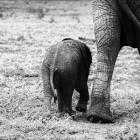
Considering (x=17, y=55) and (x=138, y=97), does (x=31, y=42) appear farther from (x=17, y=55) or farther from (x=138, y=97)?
(x=138, y=97)

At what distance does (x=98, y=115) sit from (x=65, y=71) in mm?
533

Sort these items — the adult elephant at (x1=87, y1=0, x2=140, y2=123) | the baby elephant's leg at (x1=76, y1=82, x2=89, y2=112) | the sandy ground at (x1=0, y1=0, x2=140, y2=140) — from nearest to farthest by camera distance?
the sandy ground at (x1=0, y1=0, x2=140, y2=140) → the adult elephant at (x1=87, y1=0, x2=140, y2=123) → the baby elephant's leg at (x1=76, y1=82, x2=89, y2=112)

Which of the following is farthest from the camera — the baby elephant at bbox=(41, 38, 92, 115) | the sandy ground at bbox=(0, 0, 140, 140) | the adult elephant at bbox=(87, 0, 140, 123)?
the adult elephant at bbox=(87, 0, 140, 123)

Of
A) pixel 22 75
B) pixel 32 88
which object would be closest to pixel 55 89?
pixel 32 88

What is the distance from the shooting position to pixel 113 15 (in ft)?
17.7

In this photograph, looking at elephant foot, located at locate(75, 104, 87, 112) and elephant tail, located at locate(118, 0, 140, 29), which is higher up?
A: elephant tail, located at locate(118, 0, 140, 29)

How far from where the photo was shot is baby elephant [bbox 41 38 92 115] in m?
5.19

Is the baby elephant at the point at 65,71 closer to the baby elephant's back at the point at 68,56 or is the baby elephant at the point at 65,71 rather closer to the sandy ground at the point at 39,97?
the baby elephant's back at the point at 68,56

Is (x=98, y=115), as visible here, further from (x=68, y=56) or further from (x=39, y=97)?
(x=39, y=97)

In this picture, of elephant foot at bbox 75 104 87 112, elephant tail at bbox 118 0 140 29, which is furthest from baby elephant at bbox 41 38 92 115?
elephant tail at bbox 118 0 140 29

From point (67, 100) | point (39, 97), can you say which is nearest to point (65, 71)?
point (67, 100)

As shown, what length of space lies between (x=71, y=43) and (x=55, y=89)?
0.49 m

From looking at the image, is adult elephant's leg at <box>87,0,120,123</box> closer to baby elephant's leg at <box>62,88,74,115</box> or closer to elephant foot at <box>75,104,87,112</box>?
baby elephant's leg at <box>62,88,74,115</box>

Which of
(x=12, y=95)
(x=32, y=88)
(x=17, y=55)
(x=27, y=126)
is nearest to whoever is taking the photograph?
(x=27, y=126)
